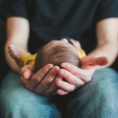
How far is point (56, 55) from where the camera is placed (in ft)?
2.36

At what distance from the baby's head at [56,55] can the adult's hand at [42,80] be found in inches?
1.5

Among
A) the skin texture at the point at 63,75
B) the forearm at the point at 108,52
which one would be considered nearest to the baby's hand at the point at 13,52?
the skin texture at the point at 63,75

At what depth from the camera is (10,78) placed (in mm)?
917

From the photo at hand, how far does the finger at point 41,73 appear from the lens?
68 centimetres

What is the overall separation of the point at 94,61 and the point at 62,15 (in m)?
0.44

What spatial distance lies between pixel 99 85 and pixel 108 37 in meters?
0.38

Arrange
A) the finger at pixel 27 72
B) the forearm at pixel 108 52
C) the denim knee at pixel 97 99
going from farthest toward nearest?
the forearm at pixel 108 52 → the finger at pixel 27 72 → the denim knee at pixel 97 99

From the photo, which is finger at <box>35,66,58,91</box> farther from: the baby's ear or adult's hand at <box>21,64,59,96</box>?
the baby's ear

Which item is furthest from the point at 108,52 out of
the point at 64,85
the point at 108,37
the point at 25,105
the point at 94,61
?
the point at 25,105

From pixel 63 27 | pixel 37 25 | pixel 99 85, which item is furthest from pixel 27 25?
pixel 99 85

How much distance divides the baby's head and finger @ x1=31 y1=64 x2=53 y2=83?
0.04 m

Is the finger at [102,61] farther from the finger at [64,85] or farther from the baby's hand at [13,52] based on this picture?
the baby's hand at [13,52]

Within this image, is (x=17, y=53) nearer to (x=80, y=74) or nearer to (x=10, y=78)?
(x=10, y=78)

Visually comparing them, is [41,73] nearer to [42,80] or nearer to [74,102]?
[42,80]
